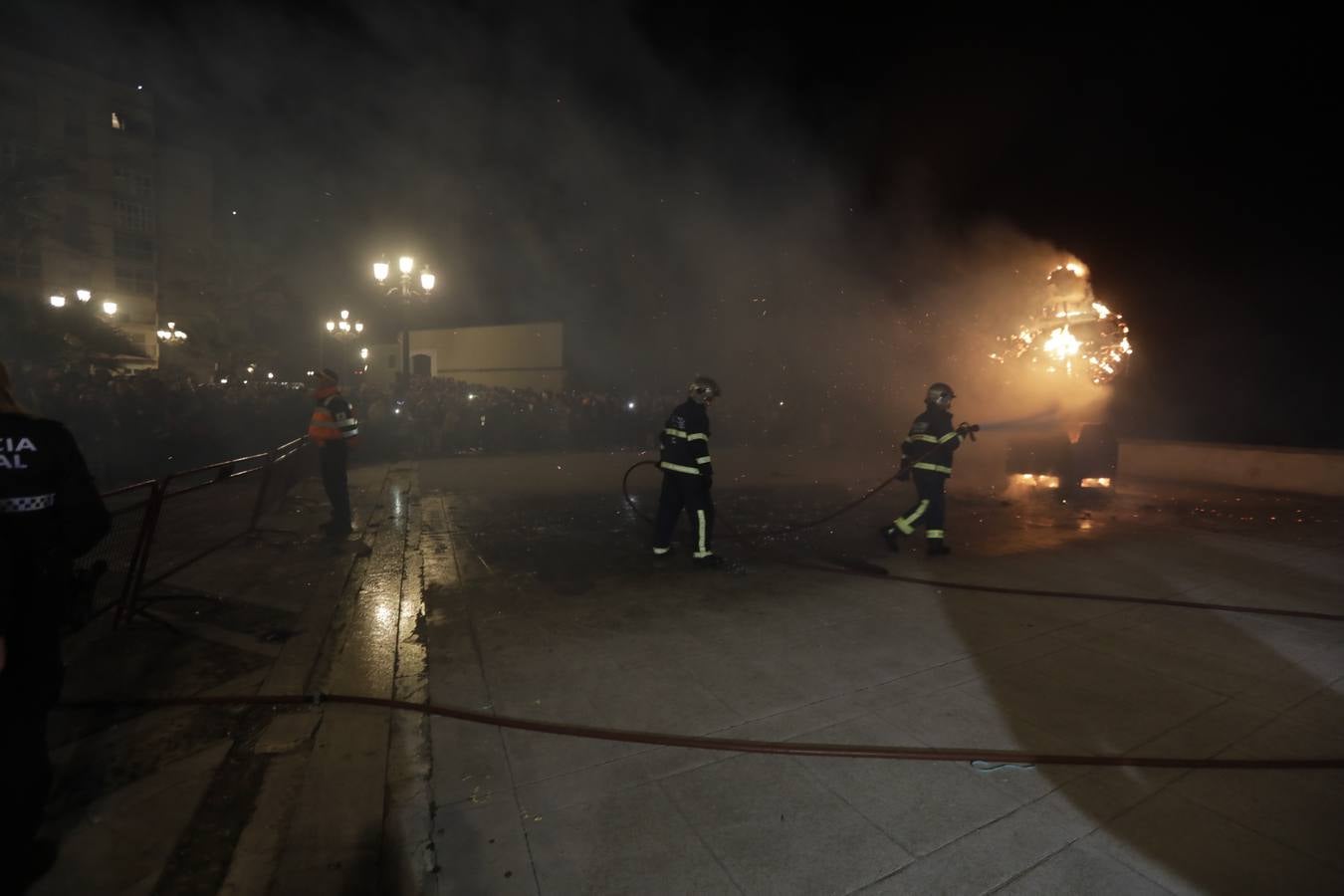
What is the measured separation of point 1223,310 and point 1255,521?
9974 millimetres

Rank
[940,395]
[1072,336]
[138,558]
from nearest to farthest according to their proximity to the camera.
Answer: [138,558], [940,395], [1072,336]

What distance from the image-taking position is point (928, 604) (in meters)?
4.40

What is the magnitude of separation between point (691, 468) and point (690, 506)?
34 centimetres

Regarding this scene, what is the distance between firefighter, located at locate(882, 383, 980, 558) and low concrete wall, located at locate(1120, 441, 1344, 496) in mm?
6975

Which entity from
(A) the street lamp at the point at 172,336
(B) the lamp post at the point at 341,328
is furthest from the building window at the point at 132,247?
(B) the lamp post at the point at 341,328

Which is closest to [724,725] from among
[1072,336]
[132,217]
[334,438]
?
[334,438]

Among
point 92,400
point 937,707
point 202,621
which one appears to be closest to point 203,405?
point 92,400

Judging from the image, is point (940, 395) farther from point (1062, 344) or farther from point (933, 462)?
point (1062, 344)

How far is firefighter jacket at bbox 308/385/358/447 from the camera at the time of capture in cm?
631

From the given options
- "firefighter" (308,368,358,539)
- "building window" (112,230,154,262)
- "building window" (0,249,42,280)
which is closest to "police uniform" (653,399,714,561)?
"firefighter" (308,368,358,539)

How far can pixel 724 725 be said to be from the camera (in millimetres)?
2805

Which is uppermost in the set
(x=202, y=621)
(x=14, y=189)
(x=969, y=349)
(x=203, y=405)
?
(x=14, y=189)

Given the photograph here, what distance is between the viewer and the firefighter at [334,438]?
632 cm

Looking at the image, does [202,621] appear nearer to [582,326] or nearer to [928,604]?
[928,604]
